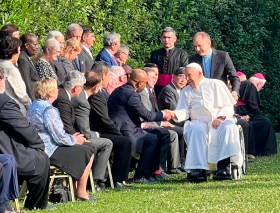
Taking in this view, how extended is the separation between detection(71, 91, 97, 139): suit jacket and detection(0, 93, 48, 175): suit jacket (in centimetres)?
189

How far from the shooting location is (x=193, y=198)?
40.2 feet

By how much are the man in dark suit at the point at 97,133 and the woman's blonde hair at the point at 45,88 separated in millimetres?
1309

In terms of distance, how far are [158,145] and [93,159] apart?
203 cm

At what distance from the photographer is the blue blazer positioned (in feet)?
47.8

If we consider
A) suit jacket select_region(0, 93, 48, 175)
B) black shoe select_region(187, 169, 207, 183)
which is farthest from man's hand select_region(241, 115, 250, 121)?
suit jacket select_region(0, 93, 48, 175)

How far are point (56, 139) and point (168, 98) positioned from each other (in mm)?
5002

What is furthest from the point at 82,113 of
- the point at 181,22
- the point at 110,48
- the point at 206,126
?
the point at 181,22

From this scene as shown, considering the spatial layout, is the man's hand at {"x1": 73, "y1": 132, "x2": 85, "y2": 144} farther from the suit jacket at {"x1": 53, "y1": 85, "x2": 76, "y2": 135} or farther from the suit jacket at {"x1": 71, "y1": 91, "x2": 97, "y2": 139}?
the suit jacket at {"x1": 71, "y1": 91, "x2": 97, "y2": 139}

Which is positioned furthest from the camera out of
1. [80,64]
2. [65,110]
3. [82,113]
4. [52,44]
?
[80,64]

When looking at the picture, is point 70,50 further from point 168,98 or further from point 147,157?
point 168,98

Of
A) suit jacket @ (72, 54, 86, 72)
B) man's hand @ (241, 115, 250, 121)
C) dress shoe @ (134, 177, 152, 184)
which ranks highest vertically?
suit jacket @ (72, 54, 86, 72)

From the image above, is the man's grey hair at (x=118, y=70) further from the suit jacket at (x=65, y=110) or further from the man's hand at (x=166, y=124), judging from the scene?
the suit jacket at (x=65, y=110)

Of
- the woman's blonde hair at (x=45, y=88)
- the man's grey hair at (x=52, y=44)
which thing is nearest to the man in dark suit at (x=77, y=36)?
the man's grey hair at (x=52, y=44)

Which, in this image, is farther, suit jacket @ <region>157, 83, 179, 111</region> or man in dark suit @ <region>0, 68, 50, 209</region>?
suit jacket @ <region>157, 83, 179, 111</region>
